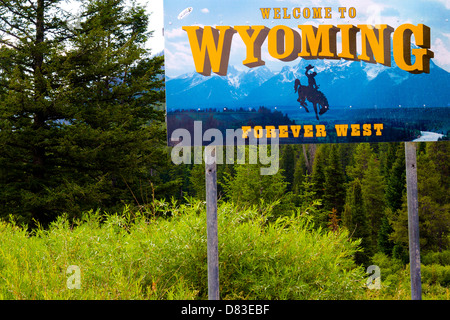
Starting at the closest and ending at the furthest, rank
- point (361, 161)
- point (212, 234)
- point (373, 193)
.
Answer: point (212, 234) → point (373, 193) → point (361, 161)

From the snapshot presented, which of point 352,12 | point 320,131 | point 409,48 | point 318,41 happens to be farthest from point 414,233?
point 352,12

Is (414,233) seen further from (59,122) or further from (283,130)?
(59,122)

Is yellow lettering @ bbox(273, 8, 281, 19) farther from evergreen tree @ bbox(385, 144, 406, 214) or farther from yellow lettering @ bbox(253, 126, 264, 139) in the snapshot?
evergreen tree @ bbox(385, 144, 406, 214)

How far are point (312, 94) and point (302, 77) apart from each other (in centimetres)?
22

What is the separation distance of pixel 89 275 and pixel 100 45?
15.4 m

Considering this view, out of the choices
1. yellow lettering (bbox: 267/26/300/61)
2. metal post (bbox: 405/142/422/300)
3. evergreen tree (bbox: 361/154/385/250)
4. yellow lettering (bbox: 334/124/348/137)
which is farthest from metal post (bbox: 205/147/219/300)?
evergreen tree (bbox: 361/154/385/250)

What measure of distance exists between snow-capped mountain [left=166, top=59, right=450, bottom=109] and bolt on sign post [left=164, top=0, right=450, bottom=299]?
11mm

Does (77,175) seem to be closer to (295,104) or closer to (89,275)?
(89,275)

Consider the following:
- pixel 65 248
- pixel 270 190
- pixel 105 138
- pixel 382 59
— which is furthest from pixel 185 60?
pixel 270 190

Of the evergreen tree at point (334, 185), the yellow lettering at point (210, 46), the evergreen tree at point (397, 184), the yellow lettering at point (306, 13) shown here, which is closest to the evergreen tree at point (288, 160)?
the evergreen tree at point (334, 185)

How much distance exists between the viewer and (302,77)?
4.71 m

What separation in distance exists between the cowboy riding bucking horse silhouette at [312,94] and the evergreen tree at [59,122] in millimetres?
12350

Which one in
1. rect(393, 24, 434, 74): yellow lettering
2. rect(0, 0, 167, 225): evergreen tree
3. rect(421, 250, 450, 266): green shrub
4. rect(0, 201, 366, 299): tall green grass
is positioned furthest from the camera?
rect(421, 250, 450, 266): green shrub

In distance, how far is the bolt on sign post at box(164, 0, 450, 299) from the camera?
4.60 meters
